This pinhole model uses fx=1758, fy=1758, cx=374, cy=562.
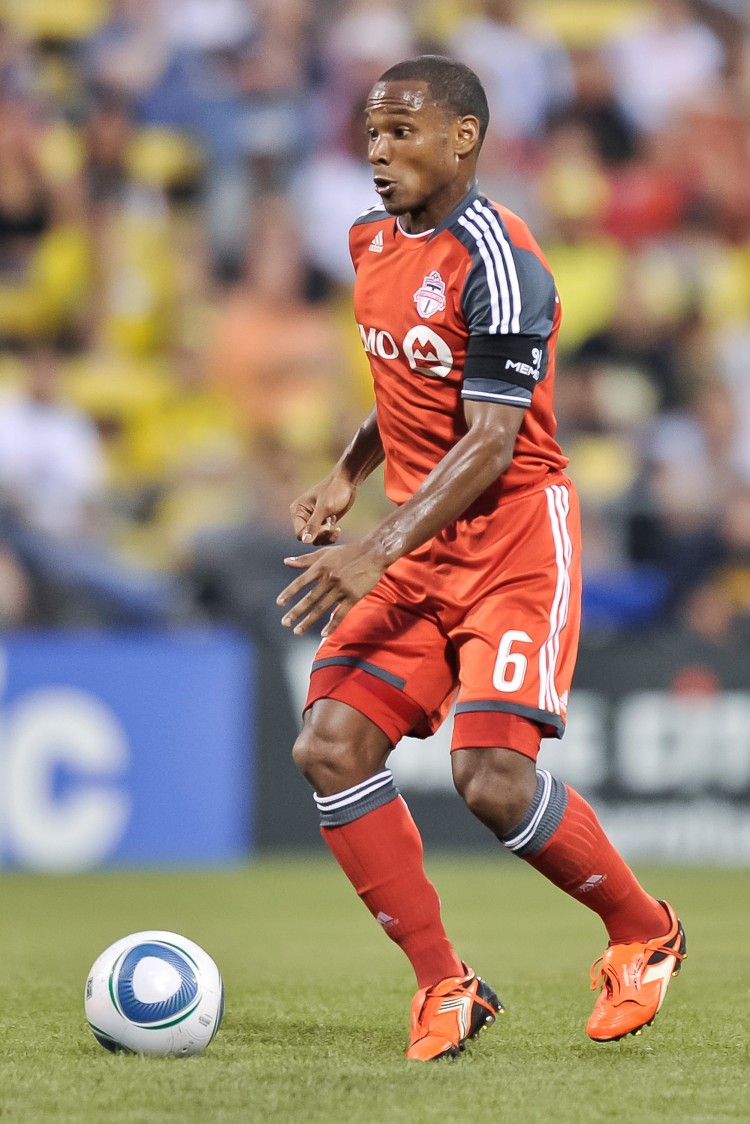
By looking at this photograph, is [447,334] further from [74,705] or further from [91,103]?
[91,103]

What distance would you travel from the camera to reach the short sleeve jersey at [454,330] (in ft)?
13.2

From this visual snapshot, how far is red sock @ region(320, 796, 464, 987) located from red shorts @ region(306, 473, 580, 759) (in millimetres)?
218

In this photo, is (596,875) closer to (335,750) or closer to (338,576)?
(335,750)

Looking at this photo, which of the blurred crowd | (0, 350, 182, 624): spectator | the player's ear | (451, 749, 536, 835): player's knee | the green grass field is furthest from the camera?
the blurred crowd

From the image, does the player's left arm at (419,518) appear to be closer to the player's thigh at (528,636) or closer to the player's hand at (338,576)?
the player's hand at (338,576)

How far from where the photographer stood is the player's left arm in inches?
152

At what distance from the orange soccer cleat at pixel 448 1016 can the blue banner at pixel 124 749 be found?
5239 millimetres

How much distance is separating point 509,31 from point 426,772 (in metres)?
6.83

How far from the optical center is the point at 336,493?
4500 millimetres

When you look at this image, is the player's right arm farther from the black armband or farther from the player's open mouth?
the player's open mouth

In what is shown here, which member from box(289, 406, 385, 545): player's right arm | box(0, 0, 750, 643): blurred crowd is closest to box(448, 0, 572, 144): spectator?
box(0, 0, 750, 643): blurred crowd

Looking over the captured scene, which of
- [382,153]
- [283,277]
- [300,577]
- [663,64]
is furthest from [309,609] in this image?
[663,64]

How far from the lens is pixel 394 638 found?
424cm

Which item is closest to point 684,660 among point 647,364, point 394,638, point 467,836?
point 467,836
